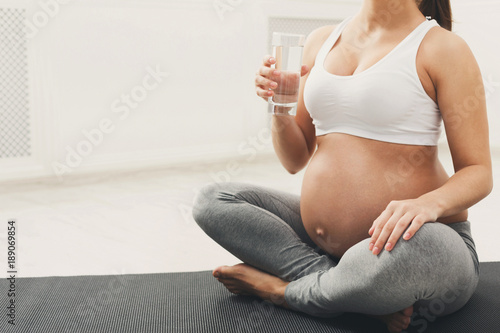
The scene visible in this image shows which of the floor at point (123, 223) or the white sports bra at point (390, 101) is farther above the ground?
the white sports bra at point (390, 101)

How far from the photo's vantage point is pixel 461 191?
98 cm

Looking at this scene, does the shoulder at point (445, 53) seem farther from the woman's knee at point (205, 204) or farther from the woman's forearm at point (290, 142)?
the woman's knee at point (205, 204)

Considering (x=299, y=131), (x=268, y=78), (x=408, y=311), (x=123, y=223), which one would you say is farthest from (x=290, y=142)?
(x=123, y=223)

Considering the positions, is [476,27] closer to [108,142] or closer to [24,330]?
[108,142]

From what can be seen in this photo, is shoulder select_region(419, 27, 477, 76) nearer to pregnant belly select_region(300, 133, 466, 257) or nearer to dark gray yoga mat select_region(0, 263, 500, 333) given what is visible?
pregnant belly select_region(300, 133, 466, 257)

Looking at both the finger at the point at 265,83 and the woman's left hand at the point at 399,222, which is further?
the finger at the point at 265,83

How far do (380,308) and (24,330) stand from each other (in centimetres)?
67

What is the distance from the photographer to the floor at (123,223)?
164 centimetres

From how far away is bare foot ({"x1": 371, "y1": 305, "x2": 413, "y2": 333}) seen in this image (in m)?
1.04

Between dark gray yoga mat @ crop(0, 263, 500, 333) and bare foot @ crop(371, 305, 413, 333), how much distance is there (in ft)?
0.10

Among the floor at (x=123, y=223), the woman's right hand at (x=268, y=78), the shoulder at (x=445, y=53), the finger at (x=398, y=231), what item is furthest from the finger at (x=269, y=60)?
the floor at (x=123, y=223)

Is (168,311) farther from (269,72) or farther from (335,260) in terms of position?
(269,72)

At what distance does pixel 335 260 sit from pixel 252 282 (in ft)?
0.60

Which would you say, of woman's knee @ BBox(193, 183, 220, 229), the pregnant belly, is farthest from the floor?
the pregnant belly
